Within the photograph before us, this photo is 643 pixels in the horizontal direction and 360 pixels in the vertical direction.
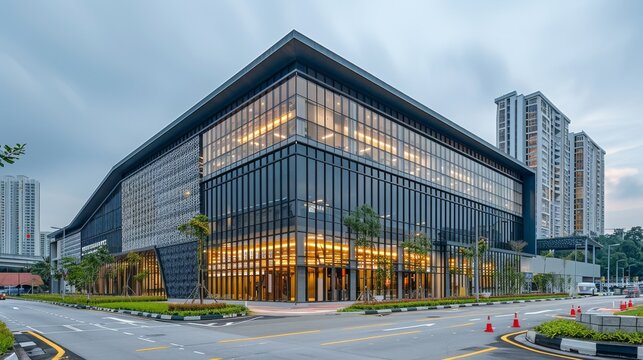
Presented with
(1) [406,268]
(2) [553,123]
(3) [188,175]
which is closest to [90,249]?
(3) [188,175]

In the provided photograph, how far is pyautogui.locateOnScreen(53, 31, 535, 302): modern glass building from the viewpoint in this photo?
4041cm

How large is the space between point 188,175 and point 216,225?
9.34 m

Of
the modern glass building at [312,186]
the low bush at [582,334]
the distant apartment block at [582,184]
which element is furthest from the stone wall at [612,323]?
the distant apartment block at [582,184]

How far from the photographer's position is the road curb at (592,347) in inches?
501

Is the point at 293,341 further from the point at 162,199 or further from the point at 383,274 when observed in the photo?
the point at 162,199

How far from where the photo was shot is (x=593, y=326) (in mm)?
14734

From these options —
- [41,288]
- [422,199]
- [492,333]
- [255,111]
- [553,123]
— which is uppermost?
[553,123]

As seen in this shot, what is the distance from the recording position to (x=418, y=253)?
46.1 m

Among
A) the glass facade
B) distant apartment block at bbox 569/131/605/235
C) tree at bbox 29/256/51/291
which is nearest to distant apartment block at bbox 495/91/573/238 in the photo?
distant apartment block at bbox 569/131/605/235

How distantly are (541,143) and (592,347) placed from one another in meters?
132

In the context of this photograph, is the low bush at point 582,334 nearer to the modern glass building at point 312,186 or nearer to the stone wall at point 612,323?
the stone wall at point 612,323

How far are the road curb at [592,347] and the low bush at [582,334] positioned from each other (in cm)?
31

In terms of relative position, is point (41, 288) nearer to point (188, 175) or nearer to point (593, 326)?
point (188, 175)

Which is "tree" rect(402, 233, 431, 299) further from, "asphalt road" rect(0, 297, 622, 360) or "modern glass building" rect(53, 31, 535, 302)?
"asphalt road" rect(0, 297, 622, 360)
